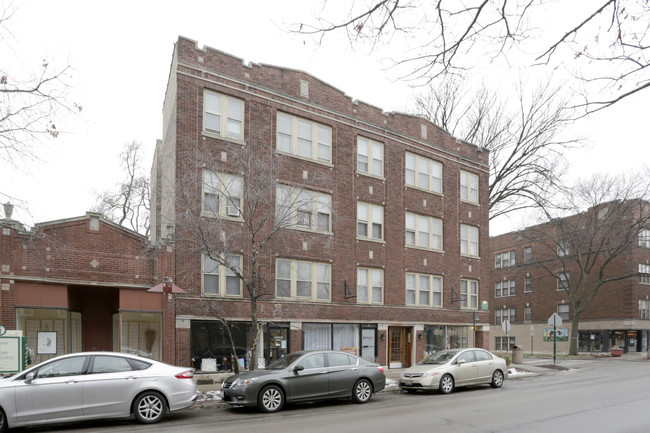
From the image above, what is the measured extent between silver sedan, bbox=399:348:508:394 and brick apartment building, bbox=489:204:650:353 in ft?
→ 84.6

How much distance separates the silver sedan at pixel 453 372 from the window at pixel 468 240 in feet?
41.1

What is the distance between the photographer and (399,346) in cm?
2742

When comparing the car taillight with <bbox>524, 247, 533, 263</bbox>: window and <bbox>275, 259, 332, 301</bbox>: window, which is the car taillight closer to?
<bbox>275, 259, 332, 301</bbox>: window

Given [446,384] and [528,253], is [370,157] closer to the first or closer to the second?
[446,384]

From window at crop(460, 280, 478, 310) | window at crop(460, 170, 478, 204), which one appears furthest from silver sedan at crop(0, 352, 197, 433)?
window at crop(460, 170, 478, 204)

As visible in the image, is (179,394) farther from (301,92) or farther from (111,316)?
(301,92)

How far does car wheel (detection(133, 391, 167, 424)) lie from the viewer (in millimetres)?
11711

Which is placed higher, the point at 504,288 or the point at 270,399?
the point at 270,399

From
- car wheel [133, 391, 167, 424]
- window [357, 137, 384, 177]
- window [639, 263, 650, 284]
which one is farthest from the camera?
window [639, 263, 650, 284]

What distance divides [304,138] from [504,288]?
42176 mm

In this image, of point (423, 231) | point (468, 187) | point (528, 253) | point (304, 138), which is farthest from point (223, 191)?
point (528, 253)

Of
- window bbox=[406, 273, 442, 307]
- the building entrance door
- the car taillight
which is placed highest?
window bbox=[406, 273, 442, 307]

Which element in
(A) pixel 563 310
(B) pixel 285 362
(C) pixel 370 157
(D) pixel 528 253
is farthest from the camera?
(D) pixel 528 253

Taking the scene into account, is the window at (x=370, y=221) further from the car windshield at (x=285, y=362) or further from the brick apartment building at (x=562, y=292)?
the brick apartment building at (x=562, y=292)
